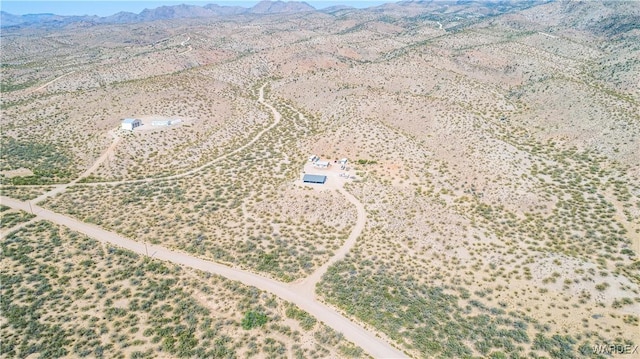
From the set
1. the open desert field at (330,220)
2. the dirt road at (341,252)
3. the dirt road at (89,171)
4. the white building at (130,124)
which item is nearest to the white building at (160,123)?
the open desert field at (330,220)

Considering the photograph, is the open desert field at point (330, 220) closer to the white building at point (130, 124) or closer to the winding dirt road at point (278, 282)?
the winding dirt road at point (278, 282)

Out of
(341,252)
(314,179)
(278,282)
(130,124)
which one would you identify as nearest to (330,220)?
(341,252)

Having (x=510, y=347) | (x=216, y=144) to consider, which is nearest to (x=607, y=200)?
(x=510, y=347)

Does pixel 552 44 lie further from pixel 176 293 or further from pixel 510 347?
pixel 176 293

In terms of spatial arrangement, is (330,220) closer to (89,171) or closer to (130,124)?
(89,171)

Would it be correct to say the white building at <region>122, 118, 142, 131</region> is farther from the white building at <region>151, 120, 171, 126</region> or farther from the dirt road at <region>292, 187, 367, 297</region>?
the dirt road at <region>292, 187, 367, 297</region>
